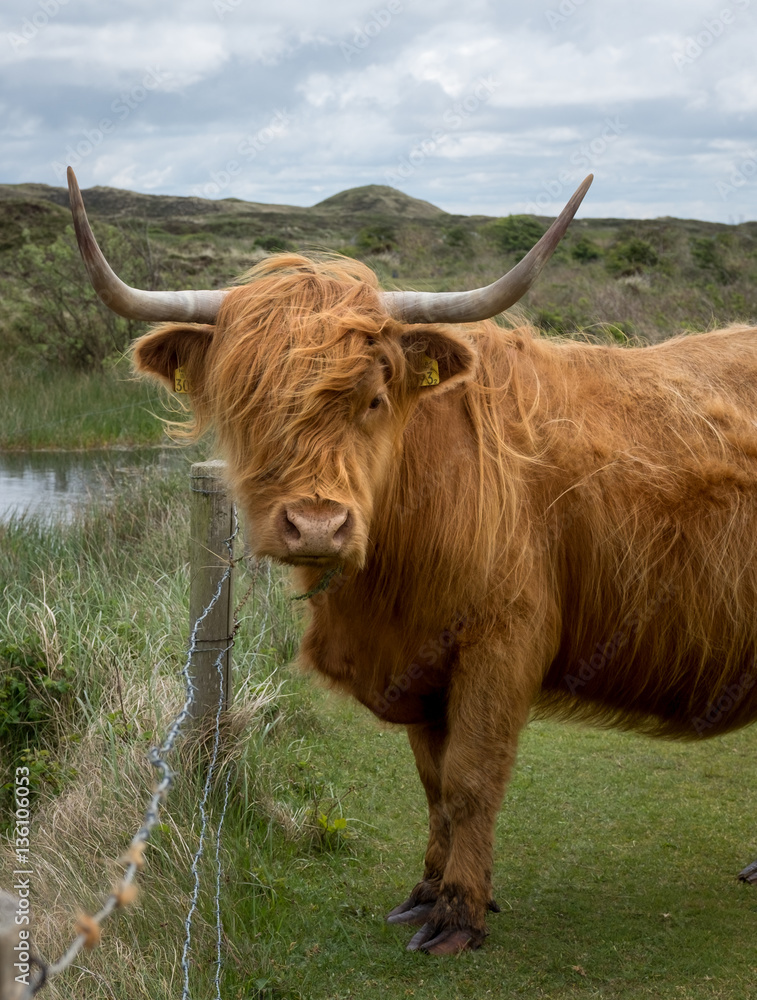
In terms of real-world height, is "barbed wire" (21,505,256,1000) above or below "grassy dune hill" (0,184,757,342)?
below

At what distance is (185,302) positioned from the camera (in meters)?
2.93

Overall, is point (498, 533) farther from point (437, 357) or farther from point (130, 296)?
point (130, 296)

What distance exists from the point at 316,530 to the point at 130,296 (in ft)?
2.99

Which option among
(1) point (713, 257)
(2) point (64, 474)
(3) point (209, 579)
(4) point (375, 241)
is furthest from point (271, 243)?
(3) point (209, 579)

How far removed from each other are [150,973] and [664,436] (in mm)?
2307

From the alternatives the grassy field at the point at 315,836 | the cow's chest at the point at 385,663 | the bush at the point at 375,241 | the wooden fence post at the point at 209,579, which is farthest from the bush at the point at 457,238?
the cow's chest at the point at 385,663

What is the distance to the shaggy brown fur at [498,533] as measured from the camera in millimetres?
2875

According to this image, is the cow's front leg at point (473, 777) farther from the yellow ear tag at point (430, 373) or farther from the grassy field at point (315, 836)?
the yellow ear tag at point (430, 373)

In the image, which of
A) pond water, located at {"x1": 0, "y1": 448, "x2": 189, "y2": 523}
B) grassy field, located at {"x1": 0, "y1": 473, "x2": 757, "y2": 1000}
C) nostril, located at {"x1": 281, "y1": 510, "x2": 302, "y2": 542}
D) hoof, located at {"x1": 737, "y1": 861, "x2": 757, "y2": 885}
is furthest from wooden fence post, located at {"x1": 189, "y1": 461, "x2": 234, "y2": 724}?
pond water, located at {"x1": 0, "y1": 448, "x2": 189, "y2": 523}

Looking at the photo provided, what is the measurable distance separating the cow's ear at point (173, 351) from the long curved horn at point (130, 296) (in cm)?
6

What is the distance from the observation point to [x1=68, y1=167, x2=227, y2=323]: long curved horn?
2.35 metres

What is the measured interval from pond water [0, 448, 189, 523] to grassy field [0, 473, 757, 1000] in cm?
332

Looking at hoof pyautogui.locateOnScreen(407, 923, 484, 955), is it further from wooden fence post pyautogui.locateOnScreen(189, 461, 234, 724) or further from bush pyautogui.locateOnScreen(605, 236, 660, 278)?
bush pyautogui.locateOnScreen(605, 236, 660, 278)

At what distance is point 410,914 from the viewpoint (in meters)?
3.42
